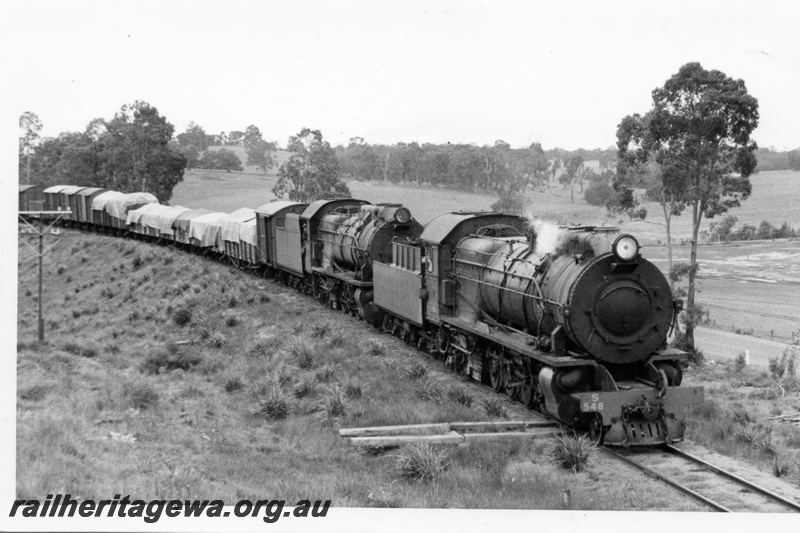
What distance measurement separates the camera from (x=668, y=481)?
996cm

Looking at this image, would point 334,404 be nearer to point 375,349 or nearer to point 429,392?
point 429,392

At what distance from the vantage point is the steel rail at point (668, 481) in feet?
30.0

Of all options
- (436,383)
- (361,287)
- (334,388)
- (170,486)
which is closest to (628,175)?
(361,287)

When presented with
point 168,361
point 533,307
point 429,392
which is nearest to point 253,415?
point 429,392

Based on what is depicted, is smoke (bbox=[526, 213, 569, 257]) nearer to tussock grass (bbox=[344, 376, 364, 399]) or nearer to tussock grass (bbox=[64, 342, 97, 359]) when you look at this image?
tussock grass (bbox=[344, 376, 364, 399])

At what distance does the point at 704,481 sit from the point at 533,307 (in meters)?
4.00

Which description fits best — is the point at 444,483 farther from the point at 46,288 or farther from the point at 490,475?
the point at 46,288

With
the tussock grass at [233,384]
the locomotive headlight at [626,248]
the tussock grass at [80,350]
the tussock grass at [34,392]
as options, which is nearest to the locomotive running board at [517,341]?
the locomotive headlight at [626,248]

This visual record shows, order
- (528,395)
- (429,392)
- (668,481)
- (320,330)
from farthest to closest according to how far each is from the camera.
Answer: (320,330) < (429,392) < (528,395) < (668,481)

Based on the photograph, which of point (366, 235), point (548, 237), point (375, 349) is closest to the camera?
point (548, 237)

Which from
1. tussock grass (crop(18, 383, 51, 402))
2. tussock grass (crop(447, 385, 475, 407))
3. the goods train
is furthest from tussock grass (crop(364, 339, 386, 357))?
tussock grass (crop(18, 383, 51, 402))

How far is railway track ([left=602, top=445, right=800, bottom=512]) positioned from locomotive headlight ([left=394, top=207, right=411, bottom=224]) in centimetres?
1090

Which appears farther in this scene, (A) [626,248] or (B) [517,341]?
(B) [517,341]

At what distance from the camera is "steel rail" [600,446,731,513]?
9.15 m
